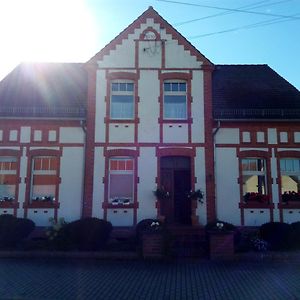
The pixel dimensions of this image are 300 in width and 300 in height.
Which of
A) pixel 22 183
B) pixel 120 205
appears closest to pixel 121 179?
pixel 120 205

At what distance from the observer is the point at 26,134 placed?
51.7ft

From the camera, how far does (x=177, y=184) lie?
52.0 ft

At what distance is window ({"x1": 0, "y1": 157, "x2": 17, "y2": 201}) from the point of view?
15.6 metres

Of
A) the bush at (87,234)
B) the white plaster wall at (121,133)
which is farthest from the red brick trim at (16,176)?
the white plaster wall at (121,133)

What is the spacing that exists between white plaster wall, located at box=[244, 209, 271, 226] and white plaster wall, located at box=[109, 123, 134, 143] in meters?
5.66

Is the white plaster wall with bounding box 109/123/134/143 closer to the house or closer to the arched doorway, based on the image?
the house

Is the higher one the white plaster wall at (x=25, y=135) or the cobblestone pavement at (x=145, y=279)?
the white plaster wall at (x=25, y=135)

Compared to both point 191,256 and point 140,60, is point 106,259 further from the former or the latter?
point 140,60

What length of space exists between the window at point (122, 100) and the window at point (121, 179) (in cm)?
187

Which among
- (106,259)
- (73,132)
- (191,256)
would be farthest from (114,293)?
(73,132)

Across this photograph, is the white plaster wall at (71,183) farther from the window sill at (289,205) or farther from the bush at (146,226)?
the window sill at (289,205)

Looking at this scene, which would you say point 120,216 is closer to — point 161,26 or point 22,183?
point 22,183

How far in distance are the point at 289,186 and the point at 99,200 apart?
8.01 m

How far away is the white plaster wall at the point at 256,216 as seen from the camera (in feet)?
50.2
